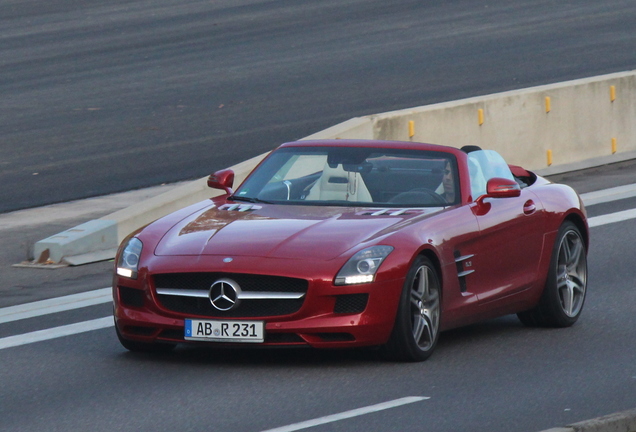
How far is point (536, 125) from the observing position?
18.8 meters

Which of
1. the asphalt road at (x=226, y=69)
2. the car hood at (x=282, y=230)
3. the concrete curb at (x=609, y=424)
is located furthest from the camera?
the asphalt road at (x=226, y=69)

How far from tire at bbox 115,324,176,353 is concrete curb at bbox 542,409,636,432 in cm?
317

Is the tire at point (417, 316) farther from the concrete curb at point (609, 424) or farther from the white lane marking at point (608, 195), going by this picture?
the white lane marking at point (608, 195)

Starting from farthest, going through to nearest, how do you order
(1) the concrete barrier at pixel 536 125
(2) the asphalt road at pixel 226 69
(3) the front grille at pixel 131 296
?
(2) the asphalt road at pixel 226 69 < (1) the concrete barrier at pixel 536 125 < (3) the front grille at pixel 131 296

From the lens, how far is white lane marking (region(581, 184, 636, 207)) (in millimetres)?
16522

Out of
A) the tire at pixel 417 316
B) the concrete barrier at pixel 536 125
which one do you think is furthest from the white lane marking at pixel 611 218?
the tire at pixel 417 316

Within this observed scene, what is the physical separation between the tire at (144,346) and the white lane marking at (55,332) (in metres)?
1.11

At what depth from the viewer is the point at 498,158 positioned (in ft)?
34.2

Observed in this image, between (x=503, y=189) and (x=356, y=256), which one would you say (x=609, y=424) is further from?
(x=503, y=189)

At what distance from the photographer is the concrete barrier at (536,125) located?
56.8 ft

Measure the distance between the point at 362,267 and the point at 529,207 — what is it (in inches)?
81.5

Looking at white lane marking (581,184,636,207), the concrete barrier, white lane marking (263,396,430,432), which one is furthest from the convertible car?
white lane marking (581,184,636,207)

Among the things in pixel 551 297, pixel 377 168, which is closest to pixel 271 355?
pixel 377 168

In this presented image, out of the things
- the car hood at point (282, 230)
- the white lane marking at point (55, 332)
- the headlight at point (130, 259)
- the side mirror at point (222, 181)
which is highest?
the side mirror at point (222, 181)
